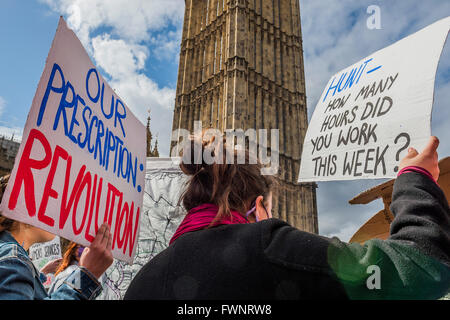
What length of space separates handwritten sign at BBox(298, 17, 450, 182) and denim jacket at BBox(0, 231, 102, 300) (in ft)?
3.72

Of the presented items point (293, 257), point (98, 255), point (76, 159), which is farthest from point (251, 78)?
point (293, 257)

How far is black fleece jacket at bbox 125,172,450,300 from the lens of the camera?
2.18 feet

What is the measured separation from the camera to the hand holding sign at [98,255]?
126cm

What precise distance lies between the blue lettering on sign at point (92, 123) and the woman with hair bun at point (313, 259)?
35.0 inches

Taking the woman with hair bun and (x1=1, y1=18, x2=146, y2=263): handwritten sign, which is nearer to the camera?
the woman with hair bun

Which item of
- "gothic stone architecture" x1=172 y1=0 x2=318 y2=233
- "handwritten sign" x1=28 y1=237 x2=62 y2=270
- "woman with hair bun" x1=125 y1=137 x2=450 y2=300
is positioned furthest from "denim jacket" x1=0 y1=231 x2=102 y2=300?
"gothic stone architecture" x1=172 y1=0 x2=318 y2=233

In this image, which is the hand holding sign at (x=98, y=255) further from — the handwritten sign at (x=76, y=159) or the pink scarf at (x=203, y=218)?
the pink scarf at (x=203, y=218)

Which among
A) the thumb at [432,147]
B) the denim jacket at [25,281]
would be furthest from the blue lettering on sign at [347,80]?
the denim jacket at [25,281]

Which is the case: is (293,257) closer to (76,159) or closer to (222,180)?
(222,180)

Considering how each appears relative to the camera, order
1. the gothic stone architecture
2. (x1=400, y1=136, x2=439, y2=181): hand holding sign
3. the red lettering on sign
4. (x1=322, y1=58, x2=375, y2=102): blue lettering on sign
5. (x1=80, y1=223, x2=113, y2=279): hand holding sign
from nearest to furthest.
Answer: (x1=400, y1=136, x2=439, y2=181): hand holding sign, the red lettering on sign, (x1=80, y1=223, x2=113, y2=279): hand holding sign, (x1=322, y1=58, x2=375, y2=102): blue lettering on sign, the gothic stone architecture

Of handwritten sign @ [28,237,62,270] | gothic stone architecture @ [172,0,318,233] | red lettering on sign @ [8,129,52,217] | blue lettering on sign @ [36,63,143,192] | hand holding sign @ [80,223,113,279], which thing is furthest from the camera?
gothic stone architecture @ [172,0,318,233]

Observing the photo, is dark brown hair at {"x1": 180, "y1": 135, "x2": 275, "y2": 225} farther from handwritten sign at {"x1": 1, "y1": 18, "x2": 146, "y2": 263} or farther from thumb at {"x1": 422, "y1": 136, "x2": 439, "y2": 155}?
handwritten sign at {"x1": 1, "y1": 18, "x2": 146, "y2": 263}
